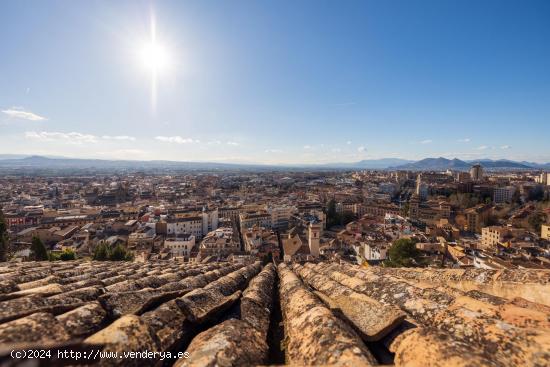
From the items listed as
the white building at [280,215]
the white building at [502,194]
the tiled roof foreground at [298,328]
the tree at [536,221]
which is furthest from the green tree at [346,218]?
the tiled roof foreground at [298,328]

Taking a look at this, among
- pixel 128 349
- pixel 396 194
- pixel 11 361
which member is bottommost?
pixel 396 194

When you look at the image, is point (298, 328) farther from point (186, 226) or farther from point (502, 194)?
point (502, 194)

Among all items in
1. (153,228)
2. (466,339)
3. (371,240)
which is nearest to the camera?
(466,339)

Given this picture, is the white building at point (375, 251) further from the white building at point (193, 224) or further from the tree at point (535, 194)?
the tree at point (535, 194)

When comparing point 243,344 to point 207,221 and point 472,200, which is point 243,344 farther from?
point 472,200

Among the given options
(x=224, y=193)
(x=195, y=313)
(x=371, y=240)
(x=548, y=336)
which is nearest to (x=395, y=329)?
(x=548, y=336)

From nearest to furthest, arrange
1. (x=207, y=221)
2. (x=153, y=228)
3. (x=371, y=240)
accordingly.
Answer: (x=371, y=240), (x=153, y=228), (x=207, y=221)

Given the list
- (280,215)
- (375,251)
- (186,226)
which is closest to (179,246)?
(186,226)

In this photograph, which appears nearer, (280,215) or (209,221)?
(209,221)

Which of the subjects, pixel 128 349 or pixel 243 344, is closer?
pixel 128 349
